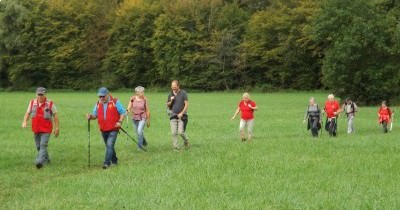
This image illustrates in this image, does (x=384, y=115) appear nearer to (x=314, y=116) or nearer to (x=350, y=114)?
(x=350, y=114)

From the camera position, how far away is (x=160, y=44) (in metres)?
89.7

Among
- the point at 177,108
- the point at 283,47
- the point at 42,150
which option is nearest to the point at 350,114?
the point at 177,108

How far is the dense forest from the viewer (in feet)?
275

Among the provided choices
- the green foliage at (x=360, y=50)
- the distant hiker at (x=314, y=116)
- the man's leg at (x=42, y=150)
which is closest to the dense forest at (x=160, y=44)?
the green foliage at (x=360, y=50)

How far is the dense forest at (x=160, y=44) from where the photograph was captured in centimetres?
8375

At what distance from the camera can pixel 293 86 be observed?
3369 inches

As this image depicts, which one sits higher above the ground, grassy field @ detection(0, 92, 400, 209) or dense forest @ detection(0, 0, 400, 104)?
dense forest @ detection(0, 0, 400, 104)

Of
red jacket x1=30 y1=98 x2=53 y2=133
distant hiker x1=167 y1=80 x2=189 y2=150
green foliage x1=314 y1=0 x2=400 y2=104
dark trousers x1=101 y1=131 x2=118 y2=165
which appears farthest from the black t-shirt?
green foliage x1=314 y1=0 x2=400 y2=104

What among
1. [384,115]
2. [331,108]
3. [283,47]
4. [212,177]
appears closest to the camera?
[212,177]

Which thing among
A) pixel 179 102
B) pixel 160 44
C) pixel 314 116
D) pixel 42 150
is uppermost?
pixel 160 44

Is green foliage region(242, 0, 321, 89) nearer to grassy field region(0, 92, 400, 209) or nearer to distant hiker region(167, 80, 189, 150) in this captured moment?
grassy field region(0, 92, 400, 209)

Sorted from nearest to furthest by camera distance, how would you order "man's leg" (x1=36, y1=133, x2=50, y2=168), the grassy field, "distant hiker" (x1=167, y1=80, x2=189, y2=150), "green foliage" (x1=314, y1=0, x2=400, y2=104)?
the grassy field
"man's leg" (x1=36, y1=133, x2=50, y2=168)
"distant hiker" (x1=167, y1=80, x2=189, y2=150)
"green foliage" (x1=314, y1=0, x2=400, y2=104)

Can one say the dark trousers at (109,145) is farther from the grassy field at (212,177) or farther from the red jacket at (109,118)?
the grassy field at (212,177)

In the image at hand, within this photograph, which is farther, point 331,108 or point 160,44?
point 160,44
